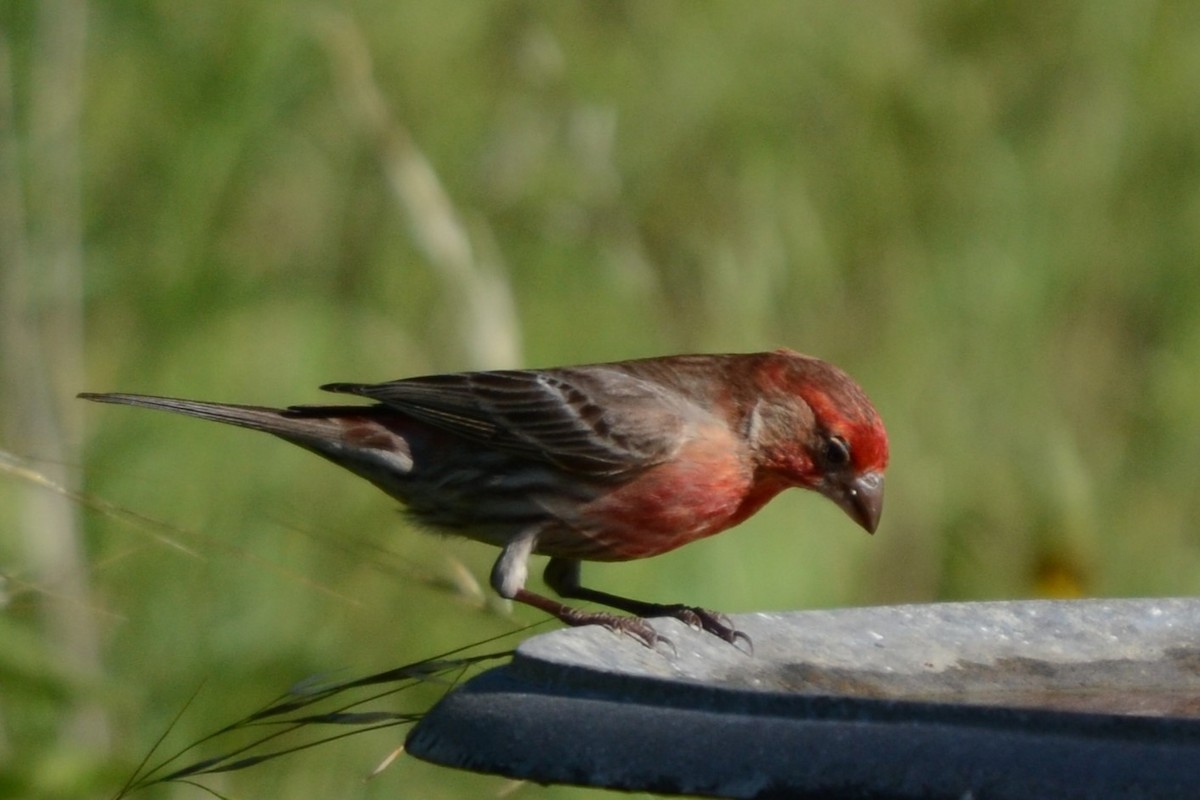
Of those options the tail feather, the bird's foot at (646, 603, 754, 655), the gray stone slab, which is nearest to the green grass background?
the tail feather

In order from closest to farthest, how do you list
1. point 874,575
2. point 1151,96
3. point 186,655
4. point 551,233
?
point 186,655
point 551,233
point 874,575
point 1151,96

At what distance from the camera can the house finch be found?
176 inches

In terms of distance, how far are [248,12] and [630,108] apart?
180cm

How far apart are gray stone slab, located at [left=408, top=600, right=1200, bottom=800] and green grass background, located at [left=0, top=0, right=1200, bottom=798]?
820mm

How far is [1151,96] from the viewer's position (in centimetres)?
767

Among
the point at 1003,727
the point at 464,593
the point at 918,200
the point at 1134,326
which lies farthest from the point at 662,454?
the point at 1134,326

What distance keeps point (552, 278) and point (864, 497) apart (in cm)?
190

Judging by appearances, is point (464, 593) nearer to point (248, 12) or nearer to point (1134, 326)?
point (248, 12)

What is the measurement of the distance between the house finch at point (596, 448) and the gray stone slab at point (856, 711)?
1136 millimetres

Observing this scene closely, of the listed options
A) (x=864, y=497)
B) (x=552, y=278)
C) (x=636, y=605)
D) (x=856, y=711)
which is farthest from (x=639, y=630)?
(x=552, y=278)

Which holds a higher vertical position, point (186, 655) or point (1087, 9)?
point (1087, 9)

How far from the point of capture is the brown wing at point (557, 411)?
4.61 m

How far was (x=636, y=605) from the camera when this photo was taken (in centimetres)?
442

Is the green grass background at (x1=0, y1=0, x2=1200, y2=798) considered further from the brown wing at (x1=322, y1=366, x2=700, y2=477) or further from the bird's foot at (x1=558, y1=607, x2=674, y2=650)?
the bird's foot at (x1=558, y1=607, x2=674, y2=650)
